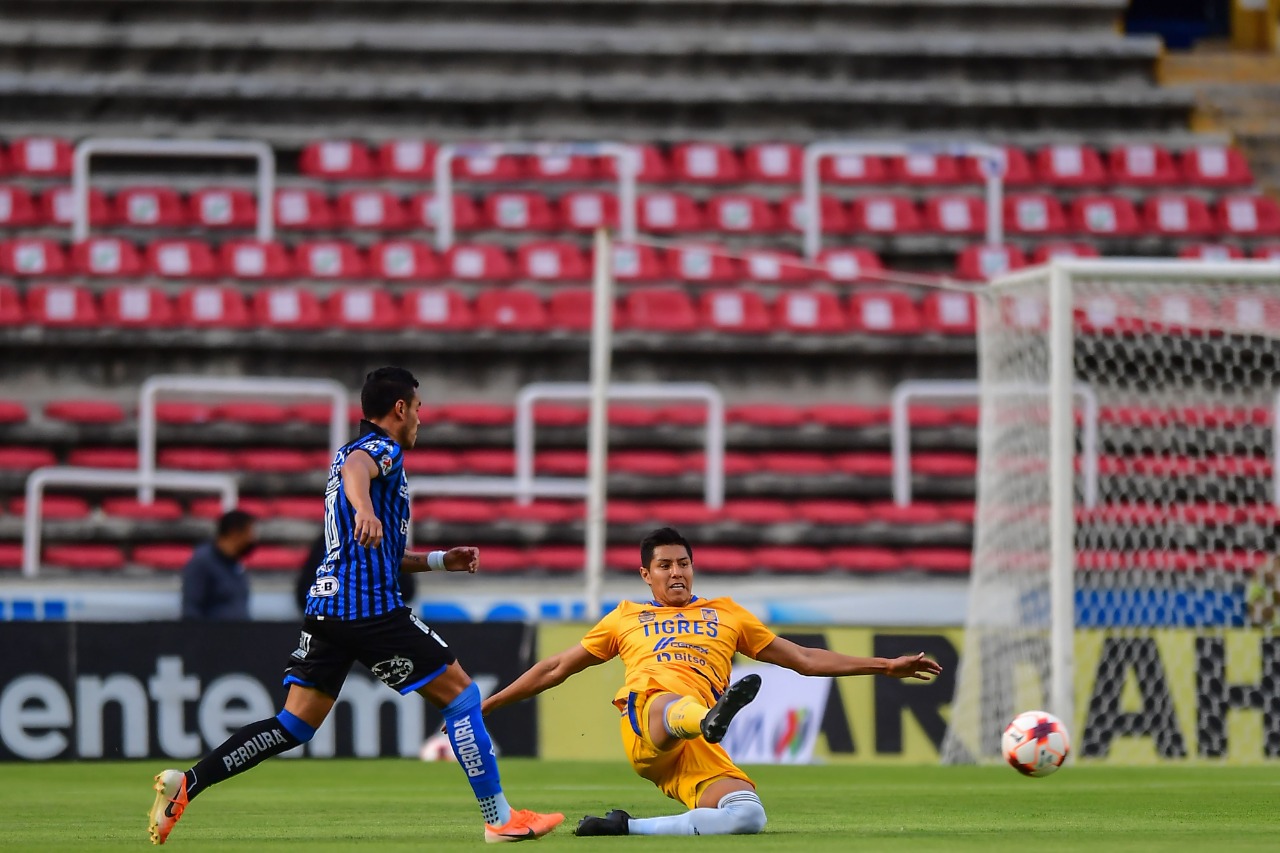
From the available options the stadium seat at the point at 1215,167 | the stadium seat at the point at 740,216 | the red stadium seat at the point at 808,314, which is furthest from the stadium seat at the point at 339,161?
the stadium seat at the point at 1215,167

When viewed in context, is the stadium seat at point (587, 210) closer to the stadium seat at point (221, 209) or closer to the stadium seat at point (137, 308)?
the stadium seat at point (221, 209)

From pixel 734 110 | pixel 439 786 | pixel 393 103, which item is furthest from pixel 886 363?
pixel 439 786

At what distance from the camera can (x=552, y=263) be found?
1850 centimetres

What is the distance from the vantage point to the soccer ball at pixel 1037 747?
818 centimetres

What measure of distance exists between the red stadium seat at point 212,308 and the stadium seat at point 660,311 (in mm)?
3404

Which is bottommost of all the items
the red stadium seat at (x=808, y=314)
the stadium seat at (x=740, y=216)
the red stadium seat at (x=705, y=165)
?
the red stadium seat at (x=808, y=314)

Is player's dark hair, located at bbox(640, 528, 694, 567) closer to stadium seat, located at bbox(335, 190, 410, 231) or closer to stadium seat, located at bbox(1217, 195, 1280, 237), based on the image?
stadium seat, located at bbox(335, 190, 410, 231)

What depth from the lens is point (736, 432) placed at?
1761 cm

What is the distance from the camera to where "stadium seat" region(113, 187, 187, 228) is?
19.0 m

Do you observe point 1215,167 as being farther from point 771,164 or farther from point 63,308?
point 63,308

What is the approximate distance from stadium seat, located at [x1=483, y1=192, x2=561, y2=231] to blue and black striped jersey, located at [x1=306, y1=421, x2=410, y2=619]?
1220 centimetres

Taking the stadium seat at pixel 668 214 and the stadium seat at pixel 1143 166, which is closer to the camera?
the stadium seat at pixel 668 214

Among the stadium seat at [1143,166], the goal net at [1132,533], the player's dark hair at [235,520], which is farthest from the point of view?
the stadium seat at [1143,166]

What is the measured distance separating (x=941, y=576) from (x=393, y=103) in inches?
311
